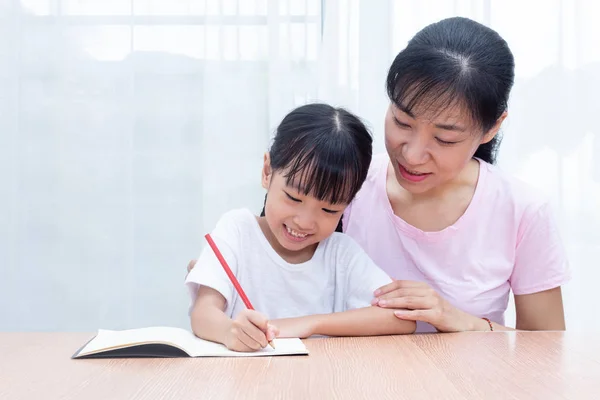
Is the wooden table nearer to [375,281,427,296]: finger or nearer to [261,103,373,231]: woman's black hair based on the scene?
[375,281,427,296]: finger

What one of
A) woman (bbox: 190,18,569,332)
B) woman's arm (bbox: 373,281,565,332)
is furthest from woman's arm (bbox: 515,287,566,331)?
woman's arm (bbox: 373,281,565,332)

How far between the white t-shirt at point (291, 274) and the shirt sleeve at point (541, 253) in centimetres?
33

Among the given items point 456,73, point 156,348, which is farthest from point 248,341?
point 456,73

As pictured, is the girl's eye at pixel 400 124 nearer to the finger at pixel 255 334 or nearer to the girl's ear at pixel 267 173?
the girl's ear at pixel 267 173

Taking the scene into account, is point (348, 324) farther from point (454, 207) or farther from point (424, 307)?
point (454, 207)

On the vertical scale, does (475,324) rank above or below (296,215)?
below

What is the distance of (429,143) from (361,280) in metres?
0.29

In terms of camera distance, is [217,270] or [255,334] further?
[217,270]

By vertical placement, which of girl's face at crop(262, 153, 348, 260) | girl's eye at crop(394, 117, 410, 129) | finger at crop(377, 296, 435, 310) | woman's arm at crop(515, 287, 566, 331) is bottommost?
woman's arm at crop(515, 287, 566, 331)

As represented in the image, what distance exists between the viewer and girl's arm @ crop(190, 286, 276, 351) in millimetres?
982

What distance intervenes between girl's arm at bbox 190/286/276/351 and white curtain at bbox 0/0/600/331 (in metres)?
0.94

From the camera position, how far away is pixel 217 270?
4.17 ft

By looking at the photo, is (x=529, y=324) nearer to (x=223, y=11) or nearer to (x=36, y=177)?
(x=223, y=11)

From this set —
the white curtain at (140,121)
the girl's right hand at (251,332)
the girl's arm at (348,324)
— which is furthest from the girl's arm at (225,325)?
the white curtain at (140,121)
